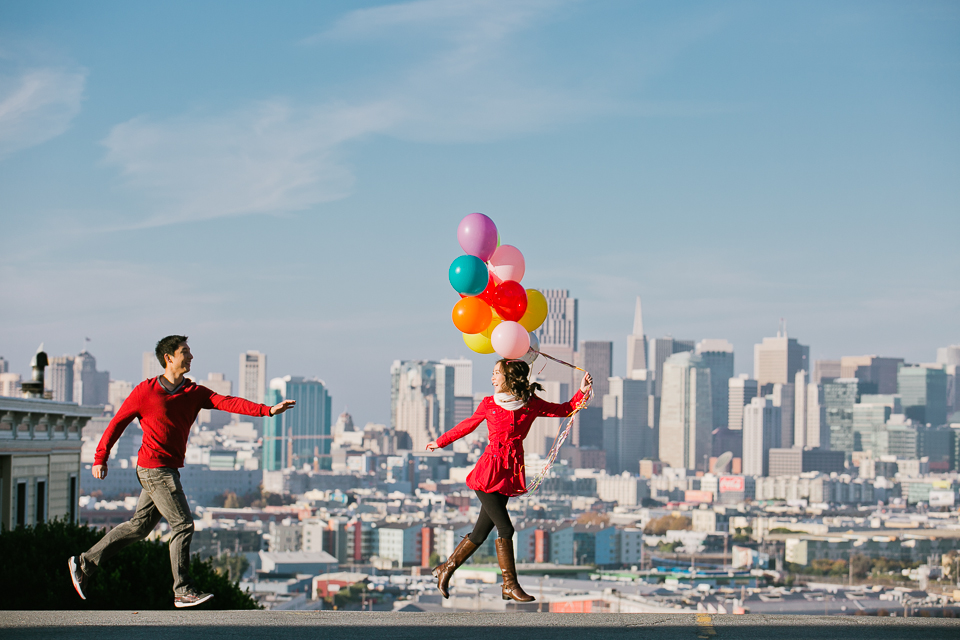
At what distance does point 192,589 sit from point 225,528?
112 m

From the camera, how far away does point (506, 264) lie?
7.16 metres

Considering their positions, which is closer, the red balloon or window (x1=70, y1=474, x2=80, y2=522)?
the red balloon

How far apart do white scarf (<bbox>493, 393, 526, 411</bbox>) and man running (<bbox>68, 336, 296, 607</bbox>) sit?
98cm

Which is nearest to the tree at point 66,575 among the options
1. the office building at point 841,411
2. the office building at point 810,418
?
the office building at point 810,418

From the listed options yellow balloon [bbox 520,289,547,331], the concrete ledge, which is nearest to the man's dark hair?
the concrete ledge

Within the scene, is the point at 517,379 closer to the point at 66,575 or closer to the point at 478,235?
the point at 478,235

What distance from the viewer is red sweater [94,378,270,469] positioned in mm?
5871

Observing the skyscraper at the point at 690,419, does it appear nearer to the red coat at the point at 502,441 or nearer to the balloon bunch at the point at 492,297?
the balloon bunch at the point at 492,297

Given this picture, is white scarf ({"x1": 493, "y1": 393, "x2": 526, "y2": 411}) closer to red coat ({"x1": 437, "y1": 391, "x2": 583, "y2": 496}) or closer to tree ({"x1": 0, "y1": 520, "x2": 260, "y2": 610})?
red coat ({"x1": 437, "y1": 391, "x2": 583, "y2": 496})

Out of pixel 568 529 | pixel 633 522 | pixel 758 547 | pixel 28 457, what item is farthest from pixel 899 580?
pixel 28 457

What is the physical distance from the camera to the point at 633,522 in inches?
5044

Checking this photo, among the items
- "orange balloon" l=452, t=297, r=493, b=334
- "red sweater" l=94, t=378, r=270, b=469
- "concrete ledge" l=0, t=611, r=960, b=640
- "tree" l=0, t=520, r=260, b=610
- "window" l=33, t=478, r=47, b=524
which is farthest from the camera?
"window" l=33, t=478, r=47, b=524

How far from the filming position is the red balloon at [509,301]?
7.00 m

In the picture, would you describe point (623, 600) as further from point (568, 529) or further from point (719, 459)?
point (719, 459)
